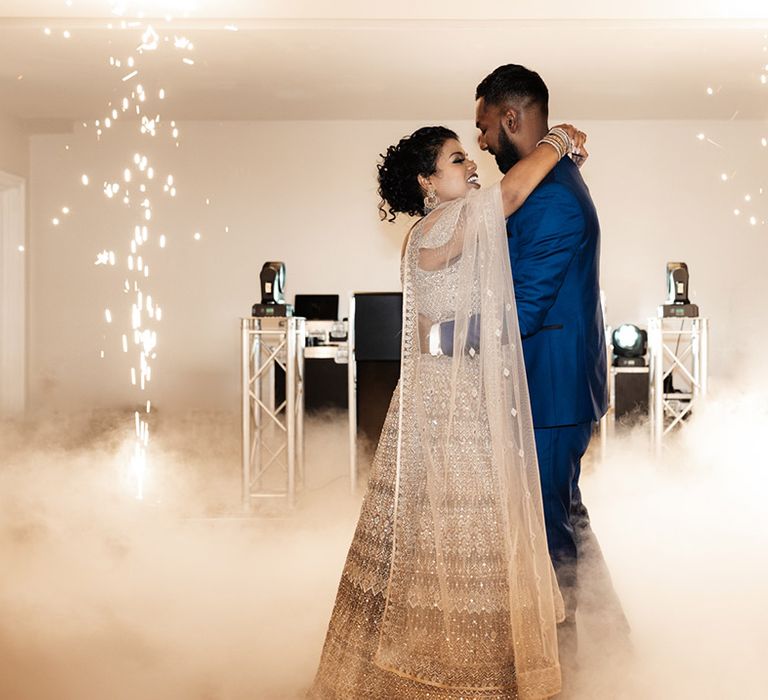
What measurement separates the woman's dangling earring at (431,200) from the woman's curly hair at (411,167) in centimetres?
3

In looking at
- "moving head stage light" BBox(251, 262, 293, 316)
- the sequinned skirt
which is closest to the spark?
"moving head stage light" BBox(251, 262, 293, 316)

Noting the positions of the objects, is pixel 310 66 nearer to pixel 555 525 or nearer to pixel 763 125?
pixel 763 125

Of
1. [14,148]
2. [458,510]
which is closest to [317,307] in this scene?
[14,148]

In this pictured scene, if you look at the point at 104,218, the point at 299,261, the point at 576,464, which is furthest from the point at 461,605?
the point at 104,218

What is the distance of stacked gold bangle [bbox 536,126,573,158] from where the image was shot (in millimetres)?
1999

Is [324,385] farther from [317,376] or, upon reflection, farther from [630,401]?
[630,401]

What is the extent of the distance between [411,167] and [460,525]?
892mm

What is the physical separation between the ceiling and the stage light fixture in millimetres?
1748

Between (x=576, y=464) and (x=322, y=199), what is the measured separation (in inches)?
239

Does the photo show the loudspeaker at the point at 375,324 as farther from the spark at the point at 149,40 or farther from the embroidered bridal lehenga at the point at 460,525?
the embroidered bridal lehenga at the point at 460,525

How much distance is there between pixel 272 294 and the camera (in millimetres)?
5500

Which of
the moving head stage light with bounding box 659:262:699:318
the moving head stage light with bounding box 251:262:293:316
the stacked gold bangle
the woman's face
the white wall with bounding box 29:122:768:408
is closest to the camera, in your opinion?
the stacked gold bangle

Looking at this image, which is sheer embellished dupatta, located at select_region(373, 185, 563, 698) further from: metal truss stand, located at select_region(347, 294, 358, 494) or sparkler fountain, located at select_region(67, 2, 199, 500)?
sparkler fountain, located at select_region(67, 2, 199, 500)

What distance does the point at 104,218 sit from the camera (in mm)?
8023
